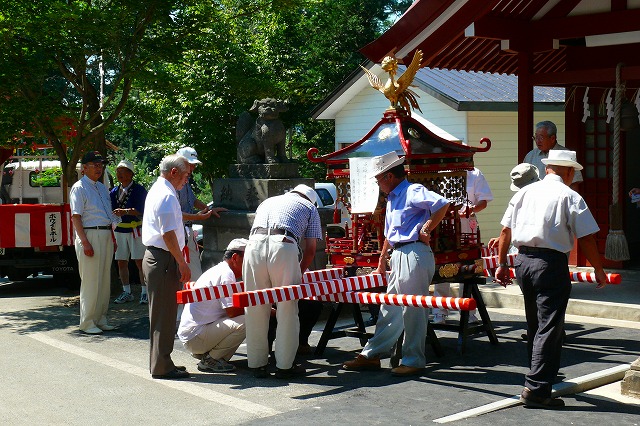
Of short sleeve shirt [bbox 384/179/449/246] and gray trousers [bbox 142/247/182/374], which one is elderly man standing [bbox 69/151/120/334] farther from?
short sleeve shirt [bbox 384/179/449/246]

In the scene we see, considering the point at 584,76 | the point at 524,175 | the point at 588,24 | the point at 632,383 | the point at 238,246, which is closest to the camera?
the point at 632,383

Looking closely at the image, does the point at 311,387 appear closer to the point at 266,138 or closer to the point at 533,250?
the point at 533,250

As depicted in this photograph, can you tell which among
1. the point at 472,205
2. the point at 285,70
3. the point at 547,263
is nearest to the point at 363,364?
the point at 547,263

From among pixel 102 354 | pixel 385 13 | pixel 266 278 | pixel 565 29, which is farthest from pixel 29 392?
pixel 385 13

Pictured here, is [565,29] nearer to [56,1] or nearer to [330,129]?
[56,1]

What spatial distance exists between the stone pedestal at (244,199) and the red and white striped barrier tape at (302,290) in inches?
104

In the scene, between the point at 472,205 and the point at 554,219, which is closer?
the point at 554,219

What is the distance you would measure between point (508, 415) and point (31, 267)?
29.7 feet

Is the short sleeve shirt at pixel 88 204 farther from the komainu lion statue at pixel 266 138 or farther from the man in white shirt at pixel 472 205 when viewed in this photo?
the man in white shirt at pixel 472 205

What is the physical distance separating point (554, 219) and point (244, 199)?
5239mm

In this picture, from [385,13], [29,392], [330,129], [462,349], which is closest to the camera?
[29,392]

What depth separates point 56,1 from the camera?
11.0 m

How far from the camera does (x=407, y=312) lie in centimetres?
729

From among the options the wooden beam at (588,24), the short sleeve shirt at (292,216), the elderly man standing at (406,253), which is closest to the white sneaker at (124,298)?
the short sleeve shirt at (292,216)
